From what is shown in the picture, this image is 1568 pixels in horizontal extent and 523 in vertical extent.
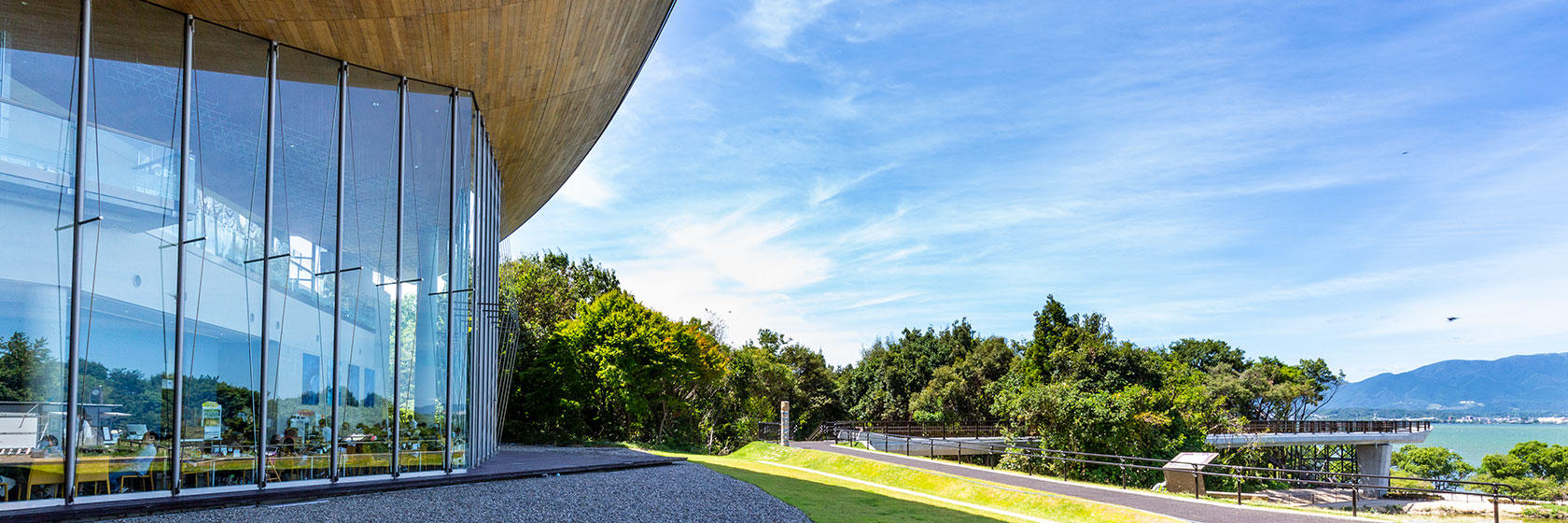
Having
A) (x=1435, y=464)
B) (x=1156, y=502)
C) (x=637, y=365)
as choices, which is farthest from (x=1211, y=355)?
(x=1156, y=502)

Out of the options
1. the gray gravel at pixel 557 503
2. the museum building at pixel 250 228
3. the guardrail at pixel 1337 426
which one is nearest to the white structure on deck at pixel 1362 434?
the guardrail at pixel 1337 426

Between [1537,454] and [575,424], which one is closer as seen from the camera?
[575,424]

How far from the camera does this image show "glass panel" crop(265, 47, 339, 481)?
1066cm

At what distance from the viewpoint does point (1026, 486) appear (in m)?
17.1

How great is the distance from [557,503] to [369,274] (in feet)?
14.3

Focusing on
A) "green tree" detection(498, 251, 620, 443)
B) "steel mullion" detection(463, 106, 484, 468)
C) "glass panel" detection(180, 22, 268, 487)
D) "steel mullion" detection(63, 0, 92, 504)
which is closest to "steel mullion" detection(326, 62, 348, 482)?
"glass panel" detection(180, 22, 268, 487)

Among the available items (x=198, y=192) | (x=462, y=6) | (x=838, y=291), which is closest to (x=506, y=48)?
(x=462, y=6)

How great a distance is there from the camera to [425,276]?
520 inches

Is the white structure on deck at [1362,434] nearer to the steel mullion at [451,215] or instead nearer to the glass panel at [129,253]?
the steel mullion at [451,215]

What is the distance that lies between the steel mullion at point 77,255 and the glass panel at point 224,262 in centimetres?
108

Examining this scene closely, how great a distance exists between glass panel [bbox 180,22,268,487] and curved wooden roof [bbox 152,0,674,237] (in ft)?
2.37

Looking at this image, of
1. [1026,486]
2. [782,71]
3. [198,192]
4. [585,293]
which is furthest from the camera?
[585,293]

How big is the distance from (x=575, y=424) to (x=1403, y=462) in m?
60.1

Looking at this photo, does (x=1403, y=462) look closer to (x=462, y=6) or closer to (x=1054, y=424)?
(x=1054, y=424)
